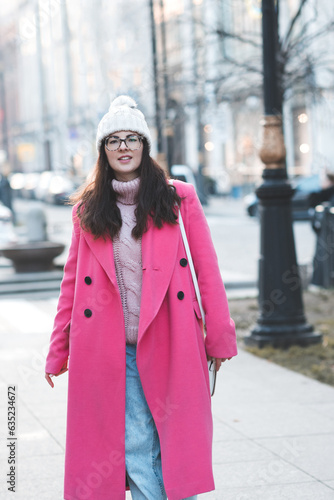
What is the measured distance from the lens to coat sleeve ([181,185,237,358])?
388 centimetres

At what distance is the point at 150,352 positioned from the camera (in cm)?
379

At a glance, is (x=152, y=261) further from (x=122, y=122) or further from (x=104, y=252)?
(x=122, y=122)

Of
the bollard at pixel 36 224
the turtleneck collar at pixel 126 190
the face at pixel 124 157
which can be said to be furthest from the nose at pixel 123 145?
the bollard at pixel 36 224

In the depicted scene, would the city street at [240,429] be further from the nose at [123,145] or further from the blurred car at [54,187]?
the blurred car at [54,187]

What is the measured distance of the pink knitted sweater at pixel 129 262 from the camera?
3.84 m

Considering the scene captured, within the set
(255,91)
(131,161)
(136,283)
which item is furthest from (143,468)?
(255,91)

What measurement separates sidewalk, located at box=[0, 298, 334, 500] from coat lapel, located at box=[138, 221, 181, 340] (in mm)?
1447

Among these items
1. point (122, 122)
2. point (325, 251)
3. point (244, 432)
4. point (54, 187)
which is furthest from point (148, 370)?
point (54, 187)

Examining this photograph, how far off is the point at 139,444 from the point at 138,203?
3.21 feet

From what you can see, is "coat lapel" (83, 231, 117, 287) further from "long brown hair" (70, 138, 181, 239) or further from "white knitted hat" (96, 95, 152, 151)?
"white knitted hat" (96, 95, 152, 151)

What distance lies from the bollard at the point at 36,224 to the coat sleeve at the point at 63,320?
12.6 m

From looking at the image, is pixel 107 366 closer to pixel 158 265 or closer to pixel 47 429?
pixel 158 265

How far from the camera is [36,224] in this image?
1664 centimetres

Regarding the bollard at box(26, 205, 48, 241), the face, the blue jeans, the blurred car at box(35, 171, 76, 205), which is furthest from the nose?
the blurred car at box(35, 171, 76, 205)
